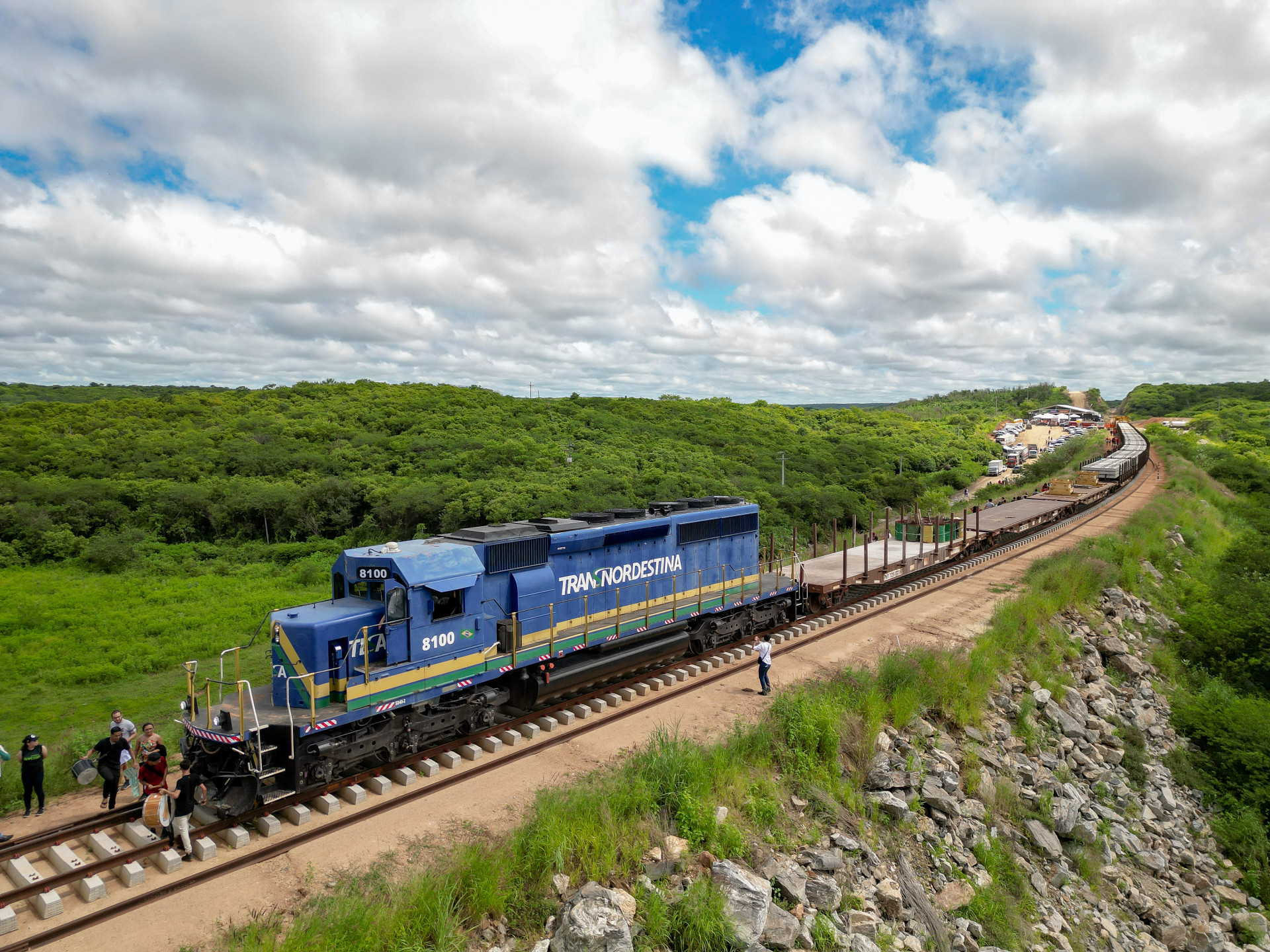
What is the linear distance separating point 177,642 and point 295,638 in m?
19.4

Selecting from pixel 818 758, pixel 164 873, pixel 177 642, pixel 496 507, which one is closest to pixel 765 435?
pixel 496 507

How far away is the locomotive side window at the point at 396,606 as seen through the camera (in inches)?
412

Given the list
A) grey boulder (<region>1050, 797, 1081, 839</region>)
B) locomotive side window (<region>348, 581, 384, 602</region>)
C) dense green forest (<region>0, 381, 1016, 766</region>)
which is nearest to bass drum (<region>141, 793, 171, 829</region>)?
locomotive side window (<region>348, 581, 384, 602</region>)

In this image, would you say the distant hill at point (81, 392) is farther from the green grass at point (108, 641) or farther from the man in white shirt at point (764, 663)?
the man in white shirt at point (764, 663)

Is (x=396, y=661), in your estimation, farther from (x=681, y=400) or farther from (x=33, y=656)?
(x=681, y=400)

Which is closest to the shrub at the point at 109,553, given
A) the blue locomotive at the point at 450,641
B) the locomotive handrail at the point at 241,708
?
the blue locomotive at the point at 450,641

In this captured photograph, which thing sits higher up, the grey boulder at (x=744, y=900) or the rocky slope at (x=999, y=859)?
the grey boulder at (x=744, y=900)

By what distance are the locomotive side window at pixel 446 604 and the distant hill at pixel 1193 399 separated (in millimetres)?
197998

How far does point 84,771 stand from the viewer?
9.91 metres

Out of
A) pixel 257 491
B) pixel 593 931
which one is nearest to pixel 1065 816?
pixel 593 931

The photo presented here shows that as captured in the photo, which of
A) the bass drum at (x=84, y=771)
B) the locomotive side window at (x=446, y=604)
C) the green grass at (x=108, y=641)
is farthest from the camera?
the green grass at (x=108, y=641)

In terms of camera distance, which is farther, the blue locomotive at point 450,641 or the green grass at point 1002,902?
the green grass at point 1002,902

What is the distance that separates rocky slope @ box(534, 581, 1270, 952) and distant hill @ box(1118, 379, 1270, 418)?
186 m

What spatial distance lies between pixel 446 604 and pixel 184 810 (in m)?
4.32
